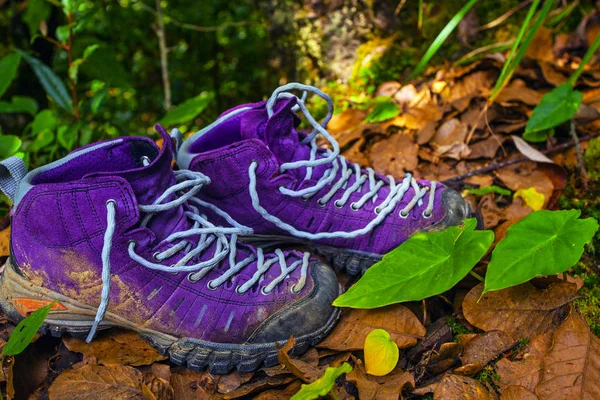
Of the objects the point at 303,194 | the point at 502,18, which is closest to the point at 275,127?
the point at 303,194

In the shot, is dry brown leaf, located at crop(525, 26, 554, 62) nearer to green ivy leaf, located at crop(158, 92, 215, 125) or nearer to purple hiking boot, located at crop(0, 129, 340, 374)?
green ivy leaf, located at crop(158, 92, 215, 125)

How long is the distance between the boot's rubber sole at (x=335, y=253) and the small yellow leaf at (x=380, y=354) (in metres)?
0.39

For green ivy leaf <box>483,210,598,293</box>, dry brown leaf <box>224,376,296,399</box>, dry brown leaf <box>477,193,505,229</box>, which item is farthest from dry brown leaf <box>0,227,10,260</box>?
dry brown leaf <box>477,193,505,229</box>

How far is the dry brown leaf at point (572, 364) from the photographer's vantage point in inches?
49.4

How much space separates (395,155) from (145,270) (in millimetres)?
1328

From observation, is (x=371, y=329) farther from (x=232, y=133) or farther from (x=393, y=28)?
(x=393, y=28)

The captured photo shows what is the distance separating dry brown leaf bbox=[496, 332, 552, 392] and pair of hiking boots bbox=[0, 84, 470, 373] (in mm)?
488

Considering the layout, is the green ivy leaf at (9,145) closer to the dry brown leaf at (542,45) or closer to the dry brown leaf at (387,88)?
the dry brown leaf at (387,88)

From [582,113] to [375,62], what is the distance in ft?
3.62

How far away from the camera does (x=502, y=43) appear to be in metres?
2.76

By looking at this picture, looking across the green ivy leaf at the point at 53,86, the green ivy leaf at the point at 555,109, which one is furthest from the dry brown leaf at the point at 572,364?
the green ivy leaf at the point at 53,86

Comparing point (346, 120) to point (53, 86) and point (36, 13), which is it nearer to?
point (53, 86)

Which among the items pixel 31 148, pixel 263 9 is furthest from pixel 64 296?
pixel 263 9

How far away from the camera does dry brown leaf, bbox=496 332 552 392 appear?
132cm
